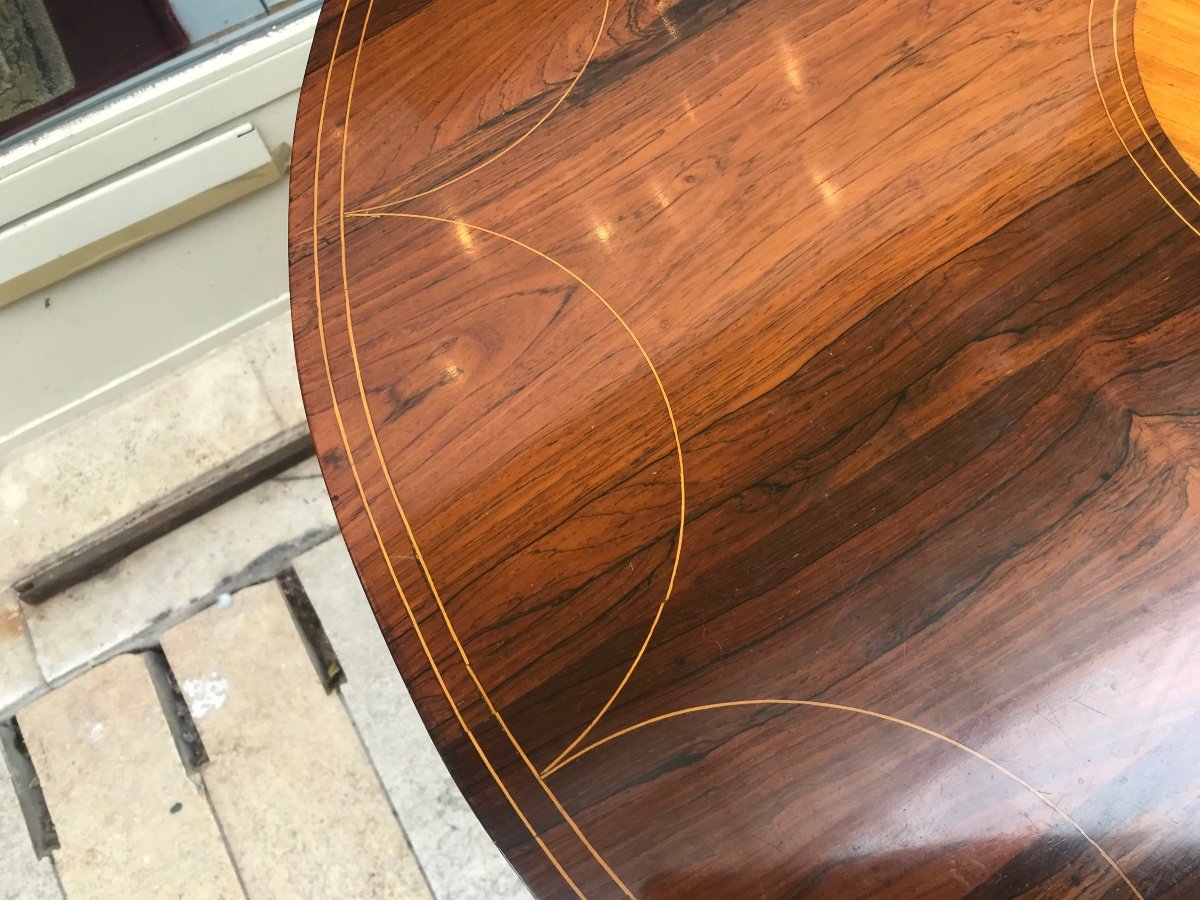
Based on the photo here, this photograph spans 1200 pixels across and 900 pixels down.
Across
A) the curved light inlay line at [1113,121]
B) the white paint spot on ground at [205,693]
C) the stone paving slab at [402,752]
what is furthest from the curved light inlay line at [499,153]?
the white paint spot on ground at [205,693]

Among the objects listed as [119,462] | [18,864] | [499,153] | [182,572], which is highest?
[499,153]

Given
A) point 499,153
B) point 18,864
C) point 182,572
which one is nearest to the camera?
point 499,153

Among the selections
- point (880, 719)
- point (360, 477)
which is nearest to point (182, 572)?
point (360, 477)

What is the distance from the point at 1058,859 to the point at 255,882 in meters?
1.15

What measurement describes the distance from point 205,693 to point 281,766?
0.17 m

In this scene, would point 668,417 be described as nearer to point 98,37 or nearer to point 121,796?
point 98,37

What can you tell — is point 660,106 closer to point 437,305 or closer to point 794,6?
point 794,6

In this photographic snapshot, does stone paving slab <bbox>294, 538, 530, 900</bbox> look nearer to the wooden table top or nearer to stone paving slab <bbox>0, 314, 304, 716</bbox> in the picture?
stone paving slab <bbox>0, 314, 304, 716</bbox>

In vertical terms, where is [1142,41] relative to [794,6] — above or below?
below

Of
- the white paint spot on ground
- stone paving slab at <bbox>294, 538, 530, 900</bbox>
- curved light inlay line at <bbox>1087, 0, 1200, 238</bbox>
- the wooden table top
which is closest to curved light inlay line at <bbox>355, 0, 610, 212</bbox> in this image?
the wooden table top

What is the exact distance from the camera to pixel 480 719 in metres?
0.64

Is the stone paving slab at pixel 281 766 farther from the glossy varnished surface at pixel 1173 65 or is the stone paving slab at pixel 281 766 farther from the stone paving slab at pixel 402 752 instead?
the glossy varnished surface at pixel 1173 65

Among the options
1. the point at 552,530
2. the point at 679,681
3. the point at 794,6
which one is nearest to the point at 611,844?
the point at 679,681

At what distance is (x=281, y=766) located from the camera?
1385 millimetres
